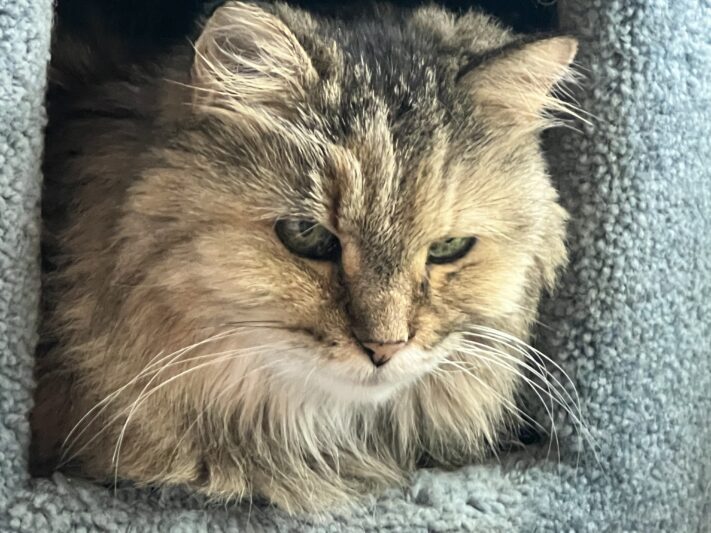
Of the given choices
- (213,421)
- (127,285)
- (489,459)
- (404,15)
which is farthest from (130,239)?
(489,459)

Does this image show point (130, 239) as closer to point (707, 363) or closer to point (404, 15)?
point (404, 15)

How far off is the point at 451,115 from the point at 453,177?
0.28ft

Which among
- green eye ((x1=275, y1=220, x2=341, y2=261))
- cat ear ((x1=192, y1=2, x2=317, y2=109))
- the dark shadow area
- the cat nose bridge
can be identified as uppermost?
the dark shadow area

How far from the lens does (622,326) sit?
1218 millimetres

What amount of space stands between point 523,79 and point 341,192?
0.31 metres

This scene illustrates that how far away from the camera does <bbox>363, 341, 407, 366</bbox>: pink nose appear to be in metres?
0.99

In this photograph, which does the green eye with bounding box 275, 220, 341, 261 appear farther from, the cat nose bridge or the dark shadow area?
the dark shadow area

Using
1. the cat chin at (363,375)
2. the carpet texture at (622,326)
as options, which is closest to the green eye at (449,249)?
the cat chin at (363,375)

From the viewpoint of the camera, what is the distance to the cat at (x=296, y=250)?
3.31ft

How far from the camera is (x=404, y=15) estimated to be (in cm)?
124

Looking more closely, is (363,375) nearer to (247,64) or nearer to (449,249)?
(449,249)

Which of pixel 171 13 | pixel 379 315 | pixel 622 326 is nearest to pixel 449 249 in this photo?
pixel 379 315

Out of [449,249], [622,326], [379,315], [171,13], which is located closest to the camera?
[379,315]

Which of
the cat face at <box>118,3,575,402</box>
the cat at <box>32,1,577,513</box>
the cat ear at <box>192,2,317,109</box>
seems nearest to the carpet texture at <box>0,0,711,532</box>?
the cat at <box>32,1,577,513</box>
